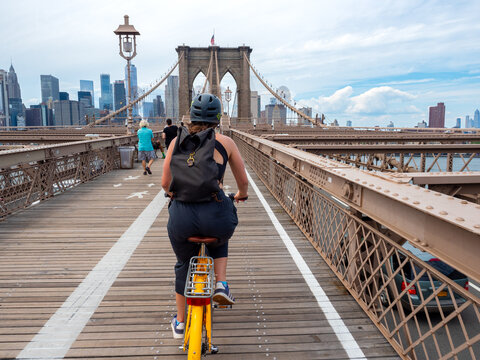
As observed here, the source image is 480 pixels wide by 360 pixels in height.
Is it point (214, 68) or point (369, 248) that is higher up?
point (214, 68)

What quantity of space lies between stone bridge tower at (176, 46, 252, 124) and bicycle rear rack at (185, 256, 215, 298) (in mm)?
78825

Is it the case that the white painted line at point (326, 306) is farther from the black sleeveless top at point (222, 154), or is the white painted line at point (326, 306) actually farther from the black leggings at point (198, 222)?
the black sleeveless top at point (222, 154)

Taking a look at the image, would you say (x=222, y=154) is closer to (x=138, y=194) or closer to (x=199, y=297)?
(x=199, y=297)

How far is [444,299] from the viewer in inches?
426

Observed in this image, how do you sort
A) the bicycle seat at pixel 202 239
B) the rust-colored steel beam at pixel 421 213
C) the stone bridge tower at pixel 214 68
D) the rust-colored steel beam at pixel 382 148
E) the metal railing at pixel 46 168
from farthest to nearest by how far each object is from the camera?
1. the stone bridge tower at pixel 214 68
2. the rust-colored steel beam at pixel 382 148
3. the metal railing at pixel 46 168
4. the bicycle seat at pixel 202 239
5. the rust-colored steel beam at pixel 421 213

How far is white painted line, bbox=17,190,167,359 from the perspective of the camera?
10.3 ft

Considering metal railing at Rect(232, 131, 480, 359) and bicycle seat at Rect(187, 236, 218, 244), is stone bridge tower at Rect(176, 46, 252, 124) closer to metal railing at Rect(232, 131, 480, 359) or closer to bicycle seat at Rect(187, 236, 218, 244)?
metal railing at Rect(232, 131, 480, 359)

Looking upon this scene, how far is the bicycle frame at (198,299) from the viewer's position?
7.85ft

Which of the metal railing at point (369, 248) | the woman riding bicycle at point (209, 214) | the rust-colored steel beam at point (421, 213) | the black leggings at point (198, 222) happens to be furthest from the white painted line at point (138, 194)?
the black leggings at point (198, 222)

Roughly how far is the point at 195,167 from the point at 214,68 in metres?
83.2

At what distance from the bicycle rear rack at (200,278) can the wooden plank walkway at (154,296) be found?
0.85 metres

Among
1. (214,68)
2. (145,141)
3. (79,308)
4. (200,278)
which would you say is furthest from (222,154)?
(214,68)

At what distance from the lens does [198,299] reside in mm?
2502

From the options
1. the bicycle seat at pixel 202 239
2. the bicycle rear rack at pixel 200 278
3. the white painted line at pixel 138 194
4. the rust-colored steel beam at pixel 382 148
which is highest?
the rust-colored steel beam at pixel 382 148
